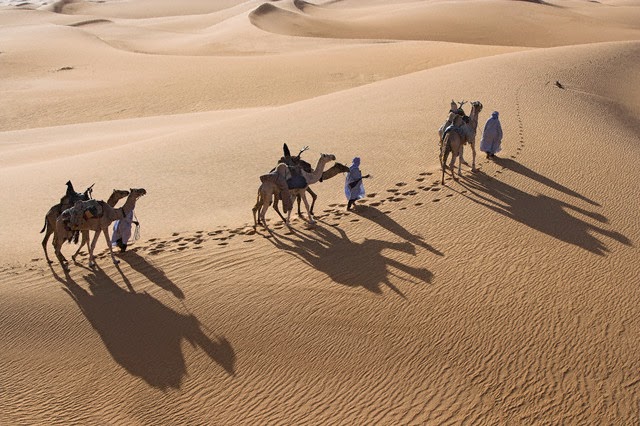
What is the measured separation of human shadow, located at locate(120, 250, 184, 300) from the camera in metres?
8.92

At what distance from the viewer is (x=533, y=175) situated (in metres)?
12.3

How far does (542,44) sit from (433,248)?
41866mm

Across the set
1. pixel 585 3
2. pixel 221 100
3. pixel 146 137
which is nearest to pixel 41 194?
pixel 146 137

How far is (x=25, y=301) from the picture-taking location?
29.7 ft

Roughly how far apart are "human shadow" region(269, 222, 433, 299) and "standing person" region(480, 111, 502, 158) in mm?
4602

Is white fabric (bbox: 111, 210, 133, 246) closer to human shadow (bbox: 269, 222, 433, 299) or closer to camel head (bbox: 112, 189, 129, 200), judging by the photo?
camel head (bbox: 112, 189, 129, 200)

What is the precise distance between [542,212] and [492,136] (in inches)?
121

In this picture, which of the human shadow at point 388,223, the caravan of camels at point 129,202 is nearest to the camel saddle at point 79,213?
the caravan of camels at point 129,202

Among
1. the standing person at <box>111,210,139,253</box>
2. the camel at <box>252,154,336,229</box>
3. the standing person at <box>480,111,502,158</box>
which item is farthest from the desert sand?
the standing person at <box>480,111,502,158</box>

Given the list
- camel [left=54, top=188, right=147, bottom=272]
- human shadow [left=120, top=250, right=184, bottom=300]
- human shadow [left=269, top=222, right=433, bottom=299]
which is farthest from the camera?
camel [left=54, top=188, right=147, bottom=272]

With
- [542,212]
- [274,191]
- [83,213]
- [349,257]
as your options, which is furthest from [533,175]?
[83,213]

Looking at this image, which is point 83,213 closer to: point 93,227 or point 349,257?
point 93,227

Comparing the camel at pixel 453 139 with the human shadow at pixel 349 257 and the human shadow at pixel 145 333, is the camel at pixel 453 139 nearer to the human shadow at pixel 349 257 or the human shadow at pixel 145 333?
the human shadow at pixel 349 257

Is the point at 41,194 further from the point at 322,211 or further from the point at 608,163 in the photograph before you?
the point at 608,163
